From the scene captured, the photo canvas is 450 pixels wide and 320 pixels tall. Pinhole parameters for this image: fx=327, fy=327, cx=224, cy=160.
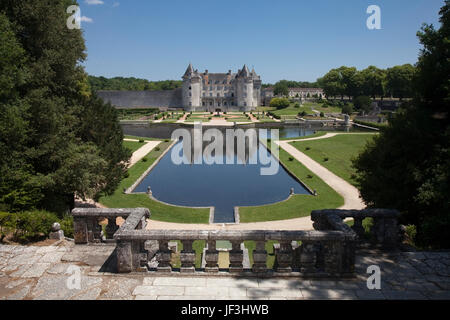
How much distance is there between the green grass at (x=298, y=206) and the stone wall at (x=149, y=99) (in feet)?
255

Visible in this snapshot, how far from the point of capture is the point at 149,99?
311ft

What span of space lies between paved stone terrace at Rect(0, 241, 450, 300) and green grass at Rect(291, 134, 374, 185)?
16.4 meters

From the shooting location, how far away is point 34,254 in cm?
646

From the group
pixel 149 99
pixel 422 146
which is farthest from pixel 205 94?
pixel 422 146

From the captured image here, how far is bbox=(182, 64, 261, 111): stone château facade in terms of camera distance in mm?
89312

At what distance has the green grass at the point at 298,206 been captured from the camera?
639 inches

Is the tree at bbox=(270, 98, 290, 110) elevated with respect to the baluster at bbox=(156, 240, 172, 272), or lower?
elevated

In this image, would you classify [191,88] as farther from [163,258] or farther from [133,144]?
[163,258]

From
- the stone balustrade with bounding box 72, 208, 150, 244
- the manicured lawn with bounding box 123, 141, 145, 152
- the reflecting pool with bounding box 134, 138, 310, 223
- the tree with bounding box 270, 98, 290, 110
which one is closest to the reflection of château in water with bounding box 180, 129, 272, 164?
the reflecting pool with bounding box 134, 138, 310, 223

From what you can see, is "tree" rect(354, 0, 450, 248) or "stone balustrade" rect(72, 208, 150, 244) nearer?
"stone balustrade" rect(72, 208, 150, 244)

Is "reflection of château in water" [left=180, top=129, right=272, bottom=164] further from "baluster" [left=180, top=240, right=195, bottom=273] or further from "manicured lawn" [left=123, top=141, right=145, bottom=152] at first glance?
"baluster" [left=180, top=240, right=195, bottom=273]

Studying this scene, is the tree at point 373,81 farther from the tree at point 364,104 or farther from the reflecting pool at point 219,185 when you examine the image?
the reflecting pool at point 219,185
